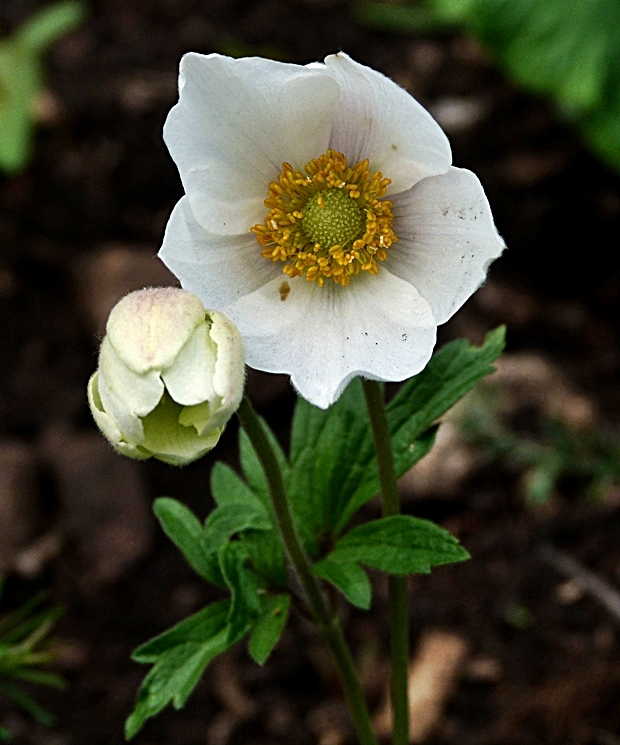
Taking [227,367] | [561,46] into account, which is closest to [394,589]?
[227,367]

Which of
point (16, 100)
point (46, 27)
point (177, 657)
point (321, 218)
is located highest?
point (321, 218)

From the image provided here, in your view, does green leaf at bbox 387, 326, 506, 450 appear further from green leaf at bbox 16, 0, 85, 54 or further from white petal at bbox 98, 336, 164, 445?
green leaf at bbox 16, 0, 85, 54

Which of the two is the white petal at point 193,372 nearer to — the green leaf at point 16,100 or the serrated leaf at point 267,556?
the serrated leaf at point 267,556

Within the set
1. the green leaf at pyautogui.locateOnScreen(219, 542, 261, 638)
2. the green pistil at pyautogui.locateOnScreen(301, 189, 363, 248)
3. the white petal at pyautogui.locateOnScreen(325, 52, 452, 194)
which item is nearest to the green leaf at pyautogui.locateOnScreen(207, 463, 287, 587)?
the green leaf at pyautogui.locateOnScreen(219, 542, 261, 638)

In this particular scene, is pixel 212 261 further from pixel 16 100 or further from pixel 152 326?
pixel 16 100

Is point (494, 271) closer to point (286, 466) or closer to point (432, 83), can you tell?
point (432, 83)

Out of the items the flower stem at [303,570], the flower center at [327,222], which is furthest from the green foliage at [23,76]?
the flower stem at [303,570]

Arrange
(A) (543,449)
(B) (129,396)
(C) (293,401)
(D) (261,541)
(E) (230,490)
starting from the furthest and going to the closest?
(C) (293,401) < (A) (543,449) < (E) (230,490) < (D) (261,541) < (B) (129,396)
